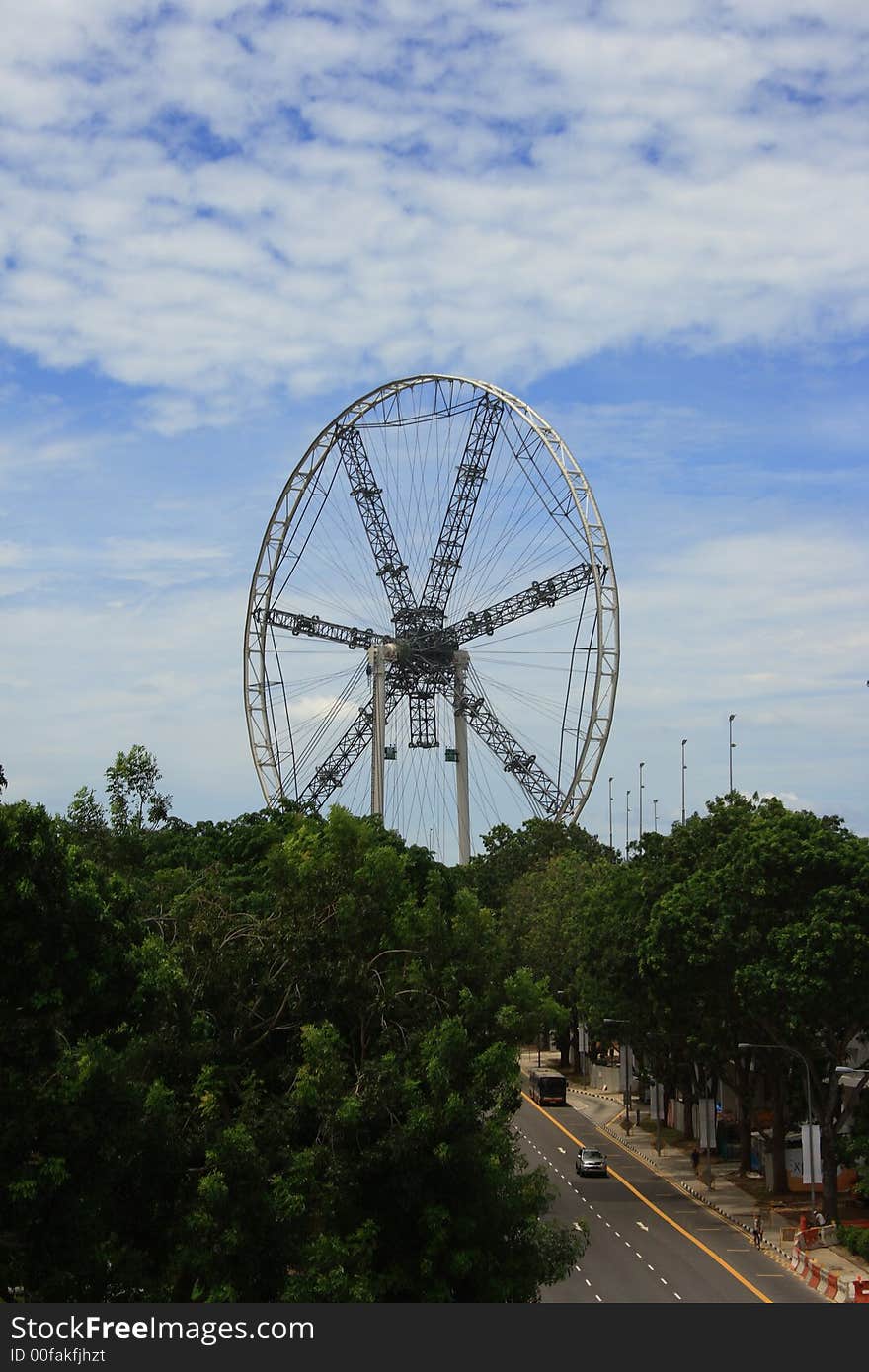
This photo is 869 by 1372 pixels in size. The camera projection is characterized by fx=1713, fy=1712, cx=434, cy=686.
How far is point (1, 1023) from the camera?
2761cm

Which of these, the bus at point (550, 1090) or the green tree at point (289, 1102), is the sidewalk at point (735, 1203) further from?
the green tree at point (289, 1102)

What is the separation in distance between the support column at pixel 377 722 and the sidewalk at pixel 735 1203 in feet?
74.3

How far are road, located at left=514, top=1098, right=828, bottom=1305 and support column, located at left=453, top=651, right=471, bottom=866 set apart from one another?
2203 centimetres

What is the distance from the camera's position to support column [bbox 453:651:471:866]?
10006 centimetres

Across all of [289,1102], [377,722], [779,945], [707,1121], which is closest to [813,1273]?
[779,945]

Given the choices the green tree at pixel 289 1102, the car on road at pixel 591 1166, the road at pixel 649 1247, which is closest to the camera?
the green tree at pixel 289 1102

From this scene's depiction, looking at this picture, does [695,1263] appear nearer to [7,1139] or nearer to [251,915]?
[251,915]

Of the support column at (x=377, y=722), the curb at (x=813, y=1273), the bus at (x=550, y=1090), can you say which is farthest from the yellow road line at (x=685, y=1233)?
the support column at (x=377, y=722)

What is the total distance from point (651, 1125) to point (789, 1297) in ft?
157

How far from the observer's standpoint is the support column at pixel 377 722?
97.3 meters

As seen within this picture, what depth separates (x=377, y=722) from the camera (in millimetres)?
98125

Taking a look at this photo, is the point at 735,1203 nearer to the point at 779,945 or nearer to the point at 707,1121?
the point at 707,1121

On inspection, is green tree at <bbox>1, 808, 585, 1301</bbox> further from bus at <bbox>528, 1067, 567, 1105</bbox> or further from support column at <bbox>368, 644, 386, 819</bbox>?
bus at <bbox>528, 1067, 567, 1105</bbox>
